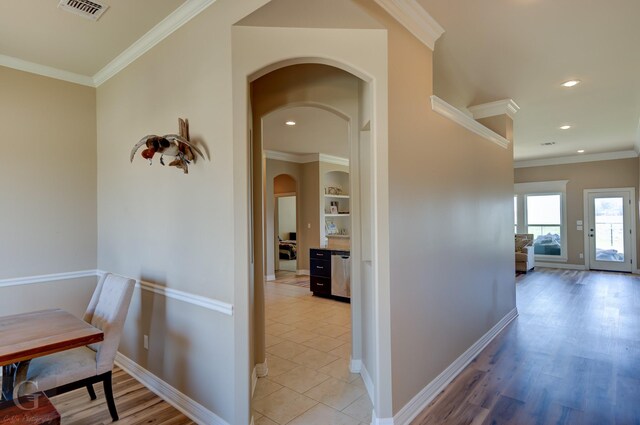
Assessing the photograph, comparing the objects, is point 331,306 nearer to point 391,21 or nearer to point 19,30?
point 391,21

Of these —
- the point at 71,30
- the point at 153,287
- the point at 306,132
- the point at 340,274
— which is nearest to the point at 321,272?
the point at 340,274

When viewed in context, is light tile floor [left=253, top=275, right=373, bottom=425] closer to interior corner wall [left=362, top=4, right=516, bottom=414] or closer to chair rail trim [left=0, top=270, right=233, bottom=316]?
interior corner wall [left=362, top=4, right=516, bottom=414]

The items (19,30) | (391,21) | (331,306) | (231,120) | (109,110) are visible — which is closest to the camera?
(231,120)

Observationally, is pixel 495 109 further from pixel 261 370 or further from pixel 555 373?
pixel 261 370

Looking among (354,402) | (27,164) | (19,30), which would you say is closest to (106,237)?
(27,164)

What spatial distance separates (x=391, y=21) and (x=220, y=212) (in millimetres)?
1688

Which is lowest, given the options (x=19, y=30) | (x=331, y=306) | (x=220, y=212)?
(x=331, y=306)

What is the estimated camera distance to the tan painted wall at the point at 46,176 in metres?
3.13

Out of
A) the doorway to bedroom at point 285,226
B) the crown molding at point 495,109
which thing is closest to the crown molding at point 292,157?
the doorway to bedroom at point 285,226

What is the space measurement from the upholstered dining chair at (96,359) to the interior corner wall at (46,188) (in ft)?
3.51

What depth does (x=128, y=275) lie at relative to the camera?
3111 millimetres

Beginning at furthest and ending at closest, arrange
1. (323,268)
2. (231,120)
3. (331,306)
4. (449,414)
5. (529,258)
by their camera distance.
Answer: (529,258) < (323,268) < (331,306) < (449,414) < (231,120)

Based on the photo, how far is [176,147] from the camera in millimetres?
2318

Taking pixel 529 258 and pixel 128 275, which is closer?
pixel 128 275
